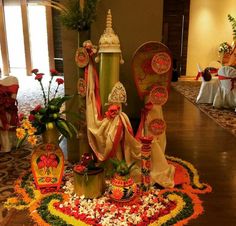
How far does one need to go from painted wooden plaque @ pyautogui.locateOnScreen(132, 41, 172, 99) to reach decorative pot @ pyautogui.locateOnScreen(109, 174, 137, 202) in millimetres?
826

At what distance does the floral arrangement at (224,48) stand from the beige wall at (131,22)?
6.78 metres

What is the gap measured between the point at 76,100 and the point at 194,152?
1.55 meters

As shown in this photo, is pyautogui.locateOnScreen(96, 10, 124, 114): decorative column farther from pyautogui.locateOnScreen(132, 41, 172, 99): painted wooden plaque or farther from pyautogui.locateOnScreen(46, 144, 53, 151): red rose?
pyautogui.locateOnScreen(46, 144, 53, 151): red rose

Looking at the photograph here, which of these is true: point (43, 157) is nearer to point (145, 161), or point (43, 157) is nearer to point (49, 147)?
point (49, 147)

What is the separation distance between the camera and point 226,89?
5.51 m

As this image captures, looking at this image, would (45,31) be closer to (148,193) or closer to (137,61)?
(137,61)

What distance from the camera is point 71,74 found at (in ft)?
9.82

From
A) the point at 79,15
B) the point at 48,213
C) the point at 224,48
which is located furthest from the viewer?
the point at 224,48

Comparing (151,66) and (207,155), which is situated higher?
(151,66)

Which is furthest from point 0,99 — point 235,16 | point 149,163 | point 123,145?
point 235,16

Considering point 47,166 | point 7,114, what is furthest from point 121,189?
point 7,114

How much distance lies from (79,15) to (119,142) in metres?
1.18

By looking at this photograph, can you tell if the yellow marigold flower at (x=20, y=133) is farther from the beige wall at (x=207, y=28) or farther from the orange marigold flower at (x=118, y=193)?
the beige wall at (x=207, y=28)

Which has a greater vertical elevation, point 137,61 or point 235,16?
point 235,16
